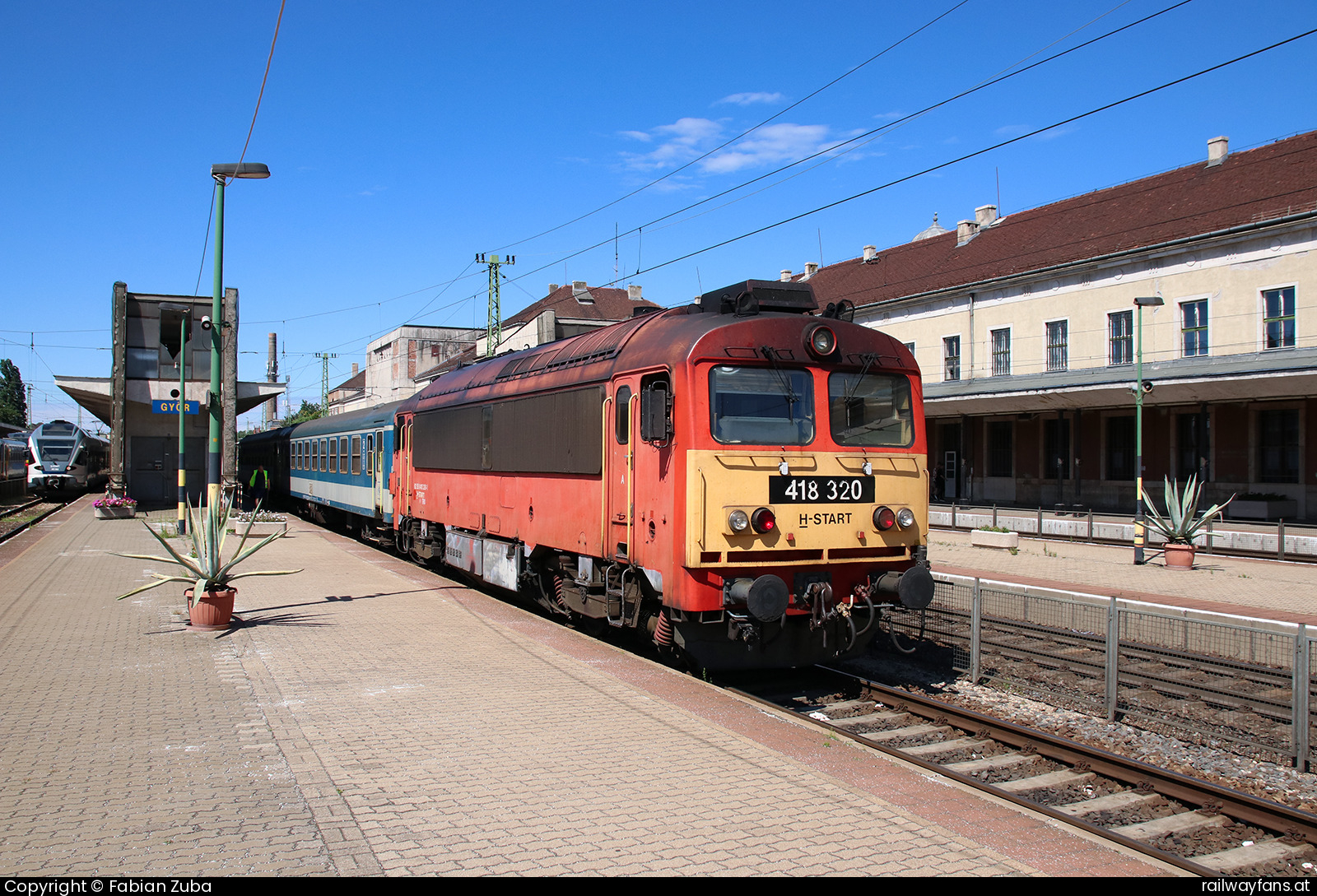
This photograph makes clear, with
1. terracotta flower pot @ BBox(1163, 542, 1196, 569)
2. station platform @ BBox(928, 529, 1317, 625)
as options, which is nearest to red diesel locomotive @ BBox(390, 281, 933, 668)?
station platform @ BBox(928, 529, 1317, 625)

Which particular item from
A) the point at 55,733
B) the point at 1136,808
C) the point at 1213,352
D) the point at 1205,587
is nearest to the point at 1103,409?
the point at 1213,352

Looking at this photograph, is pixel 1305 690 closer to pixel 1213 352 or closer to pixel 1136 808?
pixel 1136 808

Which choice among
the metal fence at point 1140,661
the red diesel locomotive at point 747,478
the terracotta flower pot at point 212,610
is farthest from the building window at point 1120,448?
the terracotta flower pot at point 212,610

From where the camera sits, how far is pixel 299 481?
30688 mm

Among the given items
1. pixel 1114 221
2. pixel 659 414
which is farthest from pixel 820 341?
pixel 1114 221

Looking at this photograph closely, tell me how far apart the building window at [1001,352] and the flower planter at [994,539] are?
12.7 metres

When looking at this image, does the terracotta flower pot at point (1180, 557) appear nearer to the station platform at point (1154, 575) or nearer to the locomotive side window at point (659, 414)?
the station platform at point (1154, 575)

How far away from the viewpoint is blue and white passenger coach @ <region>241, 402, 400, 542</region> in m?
20.5

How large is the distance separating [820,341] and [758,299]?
780 millimetres

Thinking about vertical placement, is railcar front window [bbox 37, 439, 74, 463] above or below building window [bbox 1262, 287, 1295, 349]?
below

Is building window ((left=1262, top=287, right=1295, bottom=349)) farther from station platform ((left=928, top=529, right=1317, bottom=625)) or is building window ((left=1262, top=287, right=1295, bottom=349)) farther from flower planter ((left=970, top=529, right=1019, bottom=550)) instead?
flower planter ((left=970, top=529, right=1019, bottom=550))

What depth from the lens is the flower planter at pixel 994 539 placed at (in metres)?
22.3

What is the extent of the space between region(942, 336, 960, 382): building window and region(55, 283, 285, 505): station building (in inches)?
978

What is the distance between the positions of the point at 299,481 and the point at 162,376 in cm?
692
